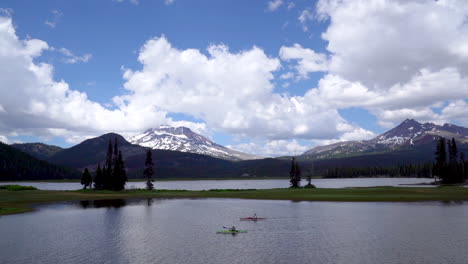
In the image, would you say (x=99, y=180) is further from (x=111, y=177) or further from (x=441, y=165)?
(x=441, y=165)

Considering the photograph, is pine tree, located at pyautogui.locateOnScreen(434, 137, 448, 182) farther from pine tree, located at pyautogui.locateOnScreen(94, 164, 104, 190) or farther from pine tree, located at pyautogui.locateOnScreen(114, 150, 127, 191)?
pine tree, located at pyautogui.locateOnScreen(94, 164, 104, 190)

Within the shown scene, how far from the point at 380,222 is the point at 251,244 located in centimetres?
2477

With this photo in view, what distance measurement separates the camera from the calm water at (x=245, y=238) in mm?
39188

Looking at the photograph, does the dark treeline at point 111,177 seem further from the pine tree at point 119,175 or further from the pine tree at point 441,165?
the pine tree at point 441,165

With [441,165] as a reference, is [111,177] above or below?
below

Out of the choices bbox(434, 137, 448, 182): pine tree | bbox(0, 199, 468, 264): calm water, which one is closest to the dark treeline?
bbox(0, 199, 468, 264): calm water

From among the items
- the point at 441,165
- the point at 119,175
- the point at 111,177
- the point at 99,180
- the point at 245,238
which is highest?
the point at 441,165

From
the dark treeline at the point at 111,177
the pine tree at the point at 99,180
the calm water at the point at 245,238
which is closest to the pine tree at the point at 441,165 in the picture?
the calm water at the point at 245,238

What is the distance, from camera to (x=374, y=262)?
36.3 metres

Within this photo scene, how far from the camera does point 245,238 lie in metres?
51.1

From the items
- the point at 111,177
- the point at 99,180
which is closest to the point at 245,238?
the point at 111,177

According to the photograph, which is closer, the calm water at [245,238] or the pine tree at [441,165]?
the calm water at [245,238]

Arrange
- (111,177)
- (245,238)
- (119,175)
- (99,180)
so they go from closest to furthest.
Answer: (245,238) < (111,177) < (119,175) < (99,180)

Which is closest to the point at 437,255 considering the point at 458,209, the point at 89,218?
the point at 458,209
